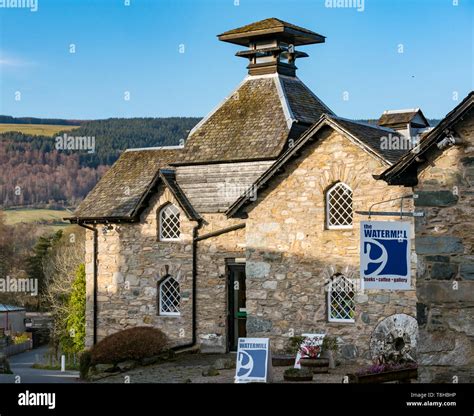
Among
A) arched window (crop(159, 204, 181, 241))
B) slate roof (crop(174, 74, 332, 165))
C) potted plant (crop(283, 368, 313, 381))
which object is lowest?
potted plant (crop(283, 368, 313, 381))

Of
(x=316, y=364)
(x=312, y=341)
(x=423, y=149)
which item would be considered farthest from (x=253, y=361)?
(x=423, y=149)

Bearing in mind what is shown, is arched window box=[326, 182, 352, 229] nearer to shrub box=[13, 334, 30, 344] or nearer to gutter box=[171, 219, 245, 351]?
gutter box=[171, 219, 245, 351]

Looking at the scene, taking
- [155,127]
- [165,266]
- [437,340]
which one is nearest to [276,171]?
[165,266]

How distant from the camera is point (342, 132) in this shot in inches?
1049

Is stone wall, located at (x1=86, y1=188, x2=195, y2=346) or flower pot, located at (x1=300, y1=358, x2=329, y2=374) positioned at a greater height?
stone wall, located at (x1=86, y1=188, x2=195, y2=346)

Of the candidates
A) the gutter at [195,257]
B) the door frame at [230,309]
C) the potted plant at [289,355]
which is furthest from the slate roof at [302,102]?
the potted plant at [289,355]

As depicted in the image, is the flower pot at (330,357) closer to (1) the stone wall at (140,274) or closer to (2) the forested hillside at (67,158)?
(1) the stone wall at (140,274)

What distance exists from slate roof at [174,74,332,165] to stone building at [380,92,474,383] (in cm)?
1059

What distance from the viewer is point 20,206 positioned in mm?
69875

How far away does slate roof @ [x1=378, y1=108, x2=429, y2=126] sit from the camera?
35.0m

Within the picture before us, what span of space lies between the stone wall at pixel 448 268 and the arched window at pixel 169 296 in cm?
1270

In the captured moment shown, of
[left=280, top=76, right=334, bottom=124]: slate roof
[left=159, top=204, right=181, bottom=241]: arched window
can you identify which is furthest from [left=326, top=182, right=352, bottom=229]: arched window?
[left=159, top=204, right=181, bottom=241]: arched window

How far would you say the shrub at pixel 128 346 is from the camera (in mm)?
27797

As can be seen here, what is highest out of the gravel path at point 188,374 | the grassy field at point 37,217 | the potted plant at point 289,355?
the grassy field at point 37,217
